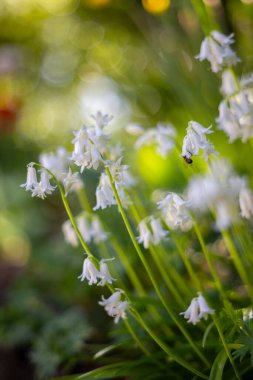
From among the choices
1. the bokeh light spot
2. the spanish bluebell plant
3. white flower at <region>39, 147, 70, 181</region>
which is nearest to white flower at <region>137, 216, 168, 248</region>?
the spanish bluebell plant

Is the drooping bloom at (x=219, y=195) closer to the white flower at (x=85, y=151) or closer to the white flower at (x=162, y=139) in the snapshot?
the white flower at (x=162, y=139)

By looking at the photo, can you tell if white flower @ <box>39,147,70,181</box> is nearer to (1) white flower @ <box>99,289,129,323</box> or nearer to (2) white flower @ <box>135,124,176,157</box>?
(2) white flower @ <box>135,124,176,157</box>

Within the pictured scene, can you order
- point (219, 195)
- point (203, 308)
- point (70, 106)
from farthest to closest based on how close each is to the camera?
point (70, 106) → point (203, 308) → point (219, 195)

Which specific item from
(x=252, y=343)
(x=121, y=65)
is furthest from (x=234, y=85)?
(x=121, y=65)

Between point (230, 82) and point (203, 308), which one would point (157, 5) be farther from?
point (203, 308)

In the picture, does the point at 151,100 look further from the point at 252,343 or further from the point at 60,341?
the point at 252,343

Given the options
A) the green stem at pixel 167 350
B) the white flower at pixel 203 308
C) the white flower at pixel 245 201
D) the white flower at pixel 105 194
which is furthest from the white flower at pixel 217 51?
the green stem at pixel 167 350

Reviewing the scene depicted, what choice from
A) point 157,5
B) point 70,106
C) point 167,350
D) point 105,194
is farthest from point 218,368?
point 70,106
